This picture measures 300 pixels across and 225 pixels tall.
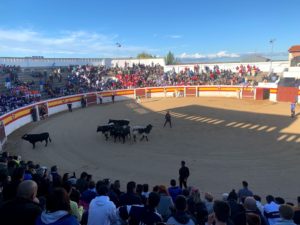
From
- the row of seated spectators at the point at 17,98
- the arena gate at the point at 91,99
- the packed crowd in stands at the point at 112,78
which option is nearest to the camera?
the row of seated spectators at the point at 17,98

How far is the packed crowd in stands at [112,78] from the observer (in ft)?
109

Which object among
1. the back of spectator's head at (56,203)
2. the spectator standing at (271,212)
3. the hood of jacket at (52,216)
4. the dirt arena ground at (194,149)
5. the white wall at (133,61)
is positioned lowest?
the dirt arena ground at (194,149)

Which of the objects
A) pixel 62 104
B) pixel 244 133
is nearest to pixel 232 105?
pixel 244 133

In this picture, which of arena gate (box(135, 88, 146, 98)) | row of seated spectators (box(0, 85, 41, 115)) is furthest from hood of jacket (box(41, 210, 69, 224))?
arena gate (box(135, 88, 146, 98))

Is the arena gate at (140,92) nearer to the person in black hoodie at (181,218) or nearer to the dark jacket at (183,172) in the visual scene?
the dark jacket at (183,172)

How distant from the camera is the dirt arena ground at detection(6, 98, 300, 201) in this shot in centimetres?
1377

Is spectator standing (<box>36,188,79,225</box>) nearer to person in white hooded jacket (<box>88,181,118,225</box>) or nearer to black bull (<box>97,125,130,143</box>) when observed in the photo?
person in white hooded jacket (<box>88,181,118,225</box>)

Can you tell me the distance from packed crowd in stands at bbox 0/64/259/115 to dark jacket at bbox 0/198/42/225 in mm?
27612

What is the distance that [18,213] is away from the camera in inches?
146

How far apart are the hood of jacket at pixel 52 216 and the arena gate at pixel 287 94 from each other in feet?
114

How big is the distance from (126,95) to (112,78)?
225 inches

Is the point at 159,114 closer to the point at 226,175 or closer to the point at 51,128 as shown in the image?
the point at 51,128

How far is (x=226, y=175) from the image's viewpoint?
13.9m

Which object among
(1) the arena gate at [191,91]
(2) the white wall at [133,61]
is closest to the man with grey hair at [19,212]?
(1) the arena gate at [191,91]
